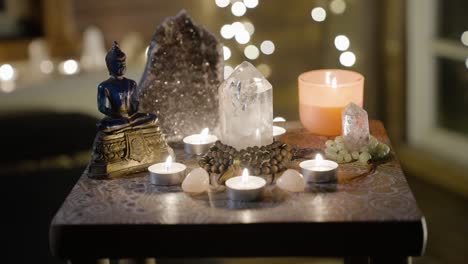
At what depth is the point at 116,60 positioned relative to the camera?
1346mm

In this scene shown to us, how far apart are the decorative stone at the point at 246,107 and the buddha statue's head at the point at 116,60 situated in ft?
0.63

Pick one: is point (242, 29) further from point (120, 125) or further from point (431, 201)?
point (120, 125)

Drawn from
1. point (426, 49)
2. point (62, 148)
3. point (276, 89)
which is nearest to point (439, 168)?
point (426, 49)

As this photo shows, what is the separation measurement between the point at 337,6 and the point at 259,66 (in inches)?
17.7

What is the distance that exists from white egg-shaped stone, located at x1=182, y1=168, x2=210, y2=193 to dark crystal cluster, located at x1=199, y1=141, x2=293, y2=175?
0.06 metres

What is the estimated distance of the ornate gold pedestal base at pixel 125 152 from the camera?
1347mm

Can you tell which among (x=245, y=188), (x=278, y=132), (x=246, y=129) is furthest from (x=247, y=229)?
(x=278, y=132)

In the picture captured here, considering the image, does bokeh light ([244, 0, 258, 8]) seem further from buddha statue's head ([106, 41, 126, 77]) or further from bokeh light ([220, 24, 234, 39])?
buddha statue's head ([106, 41, 126, 77])

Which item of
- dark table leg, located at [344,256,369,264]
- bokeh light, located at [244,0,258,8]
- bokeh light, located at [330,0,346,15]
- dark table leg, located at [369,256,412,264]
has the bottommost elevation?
dark table leg, located at [344,256,369,264]

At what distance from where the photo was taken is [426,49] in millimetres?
2938

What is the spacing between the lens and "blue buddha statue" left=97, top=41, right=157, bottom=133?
4.41ft

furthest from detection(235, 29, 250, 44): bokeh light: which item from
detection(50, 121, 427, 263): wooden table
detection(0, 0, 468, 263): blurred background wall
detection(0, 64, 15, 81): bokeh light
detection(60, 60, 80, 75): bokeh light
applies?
detection(50, 121, 427, 263): wooden table

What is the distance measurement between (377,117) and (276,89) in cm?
49

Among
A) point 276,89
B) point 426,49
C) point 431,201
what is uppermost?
point 426,49
